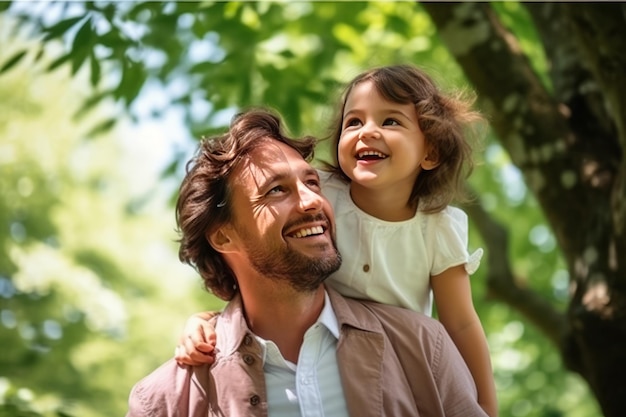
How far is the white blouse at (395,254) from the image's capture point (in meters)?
2.96

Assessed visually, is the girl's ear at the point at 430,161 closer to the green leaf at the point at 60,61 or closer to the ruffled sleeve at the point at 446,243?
the ruffled sleeve at the point at 446,243

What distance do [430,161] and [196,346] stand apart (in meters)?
0.85

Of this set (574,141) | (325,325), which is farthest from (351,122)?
(574,141)

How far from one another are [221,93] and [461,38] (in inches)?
58.6

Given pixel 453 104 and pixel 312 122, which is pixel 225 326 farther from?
pixel 312 122

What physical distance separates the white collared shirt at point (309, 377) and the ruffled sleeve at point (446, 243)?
36cm

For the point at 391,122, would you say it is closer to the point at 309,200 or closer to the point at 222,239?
the point at 309,200

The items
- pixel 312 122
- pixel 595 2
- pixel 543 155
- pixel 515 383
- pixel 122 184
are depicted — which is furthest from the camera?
pixel 122 184

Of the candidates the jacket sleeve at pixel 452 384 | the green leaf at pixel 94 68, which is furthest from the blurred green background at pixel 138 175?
the jacket sleeve at pixel 452 384

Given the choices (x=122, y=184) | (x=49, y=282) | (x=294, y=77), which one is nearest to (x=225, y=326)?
(x=294, y=77)

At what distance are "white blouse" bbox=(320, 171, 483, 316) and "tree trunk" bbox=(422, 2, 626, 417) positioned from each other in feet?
2.91

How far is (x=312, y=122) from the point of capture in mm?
5582

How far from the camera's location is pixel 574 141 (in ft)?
Result: 13.4

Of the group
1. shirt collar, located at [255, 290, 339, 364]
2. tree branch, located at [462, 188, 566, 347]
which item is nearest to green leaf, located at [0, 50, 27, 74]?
shirt collar, located at [255, 290, 339, 364]
